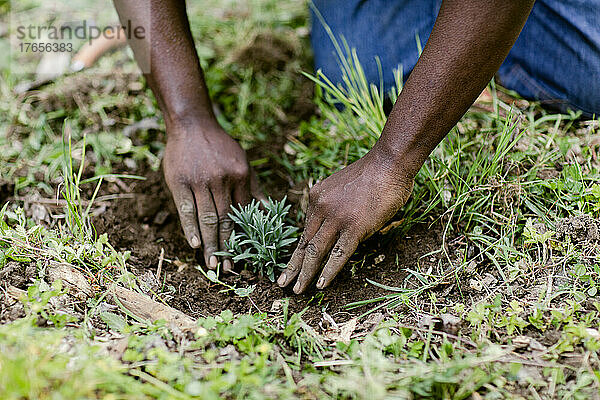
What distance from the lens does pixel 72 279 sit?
5.30 ft

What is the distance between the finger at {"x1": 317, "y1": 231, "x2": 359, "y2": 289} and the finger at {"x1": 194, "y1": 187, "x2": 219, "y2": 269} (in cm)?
44

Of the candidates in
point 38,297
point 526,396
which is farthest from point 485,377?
point 38,297

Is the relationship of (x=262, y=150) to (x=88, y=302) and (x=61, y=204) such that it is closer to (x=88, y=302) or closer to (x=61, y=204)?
(x=61, y=204)

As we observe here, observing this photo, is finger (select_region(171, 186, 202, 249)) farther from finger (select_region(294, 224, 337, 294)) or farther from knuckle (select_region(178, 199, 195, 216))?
finger (select_region(294, 224, 337, 294))

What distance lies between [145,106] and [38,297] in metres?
1.39

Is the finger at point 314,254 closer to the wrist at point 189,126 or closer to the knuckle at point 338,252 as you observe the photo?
the knuckle at point 338,252

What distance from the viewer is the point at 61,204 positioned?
2.11 metres

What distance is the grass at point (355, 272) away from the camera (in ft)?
4.16

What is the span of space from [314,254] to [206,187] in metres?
0.51

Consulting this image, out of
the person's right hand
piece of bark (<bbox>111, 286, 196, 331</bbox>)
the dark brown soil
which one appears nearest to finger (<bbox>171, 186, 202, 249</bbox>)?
the person's right hand

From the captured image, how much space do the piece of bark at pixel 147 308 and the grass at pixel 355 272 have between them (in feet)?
0.16

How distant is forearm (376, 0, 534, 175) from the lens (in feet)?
4.84

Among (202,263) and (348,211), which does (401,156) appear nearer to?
(348,211)

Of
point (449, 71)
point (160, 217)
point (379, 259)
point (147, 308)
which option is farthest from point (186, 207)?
point (449, 71)
